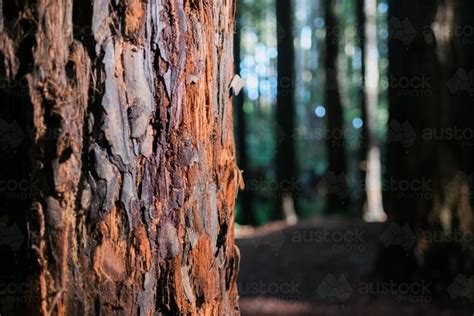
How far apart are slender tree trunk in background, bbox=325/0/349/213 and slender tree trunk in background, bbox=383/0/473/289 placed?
8.51m

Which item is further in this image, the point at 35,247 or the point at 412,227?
the point at 412,227

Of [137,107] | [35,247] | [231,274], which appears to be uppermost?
[137,107]

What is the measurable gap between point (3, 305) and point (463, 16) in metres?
5.50

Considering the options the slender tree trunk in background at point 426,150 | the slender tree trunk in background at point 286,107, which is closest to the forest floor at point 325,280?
the slender tree trunk in background at point 426,150

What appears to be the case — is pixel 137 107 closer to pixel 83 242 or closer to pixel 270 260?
pixel 83 242

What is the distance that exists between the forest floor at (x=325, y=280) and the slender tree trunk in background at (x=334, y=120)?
4.64 metres

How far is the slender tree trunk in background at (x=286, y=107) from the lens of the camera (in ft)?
52.7

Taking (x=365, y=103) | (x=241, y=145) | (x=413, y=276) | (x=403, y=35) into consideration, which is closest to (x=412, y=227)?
(x=413, y=276)

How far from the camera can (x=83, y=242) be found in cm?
162

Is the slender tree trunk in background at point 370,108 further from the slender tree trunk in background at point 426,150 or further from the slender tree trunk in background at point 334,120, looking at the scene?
the slender tree trunk in background at point 426,150

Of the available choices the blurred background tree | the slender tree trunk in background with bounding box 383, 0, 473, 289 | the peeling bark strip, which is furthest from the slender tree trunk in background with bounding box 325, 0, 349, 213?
the peeling bark strip

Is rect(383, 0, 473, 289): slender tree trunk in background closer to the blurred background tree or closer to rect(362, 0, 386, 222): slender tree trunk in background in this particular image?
the blurred background tree

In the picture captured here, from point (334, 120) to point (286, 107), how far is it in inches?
56.3

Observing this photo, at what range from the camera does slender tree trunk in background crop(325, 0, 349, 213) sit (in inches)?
593
